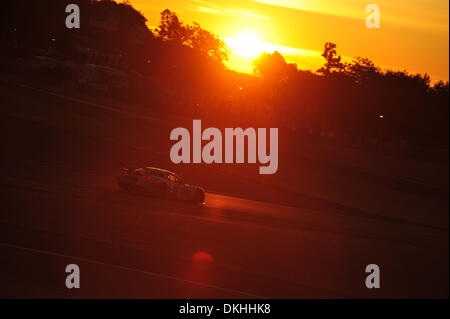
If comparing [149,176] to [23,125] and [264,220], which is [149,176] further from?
[23,125]

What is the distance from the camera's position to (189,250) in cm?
1063

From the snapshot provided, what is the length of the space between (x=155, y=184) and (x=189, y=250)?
6762 mm

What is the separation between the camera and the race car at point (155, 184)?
17.1m

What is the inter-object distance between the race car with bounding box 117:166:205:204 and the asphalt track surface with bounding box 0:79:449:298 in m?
0.35

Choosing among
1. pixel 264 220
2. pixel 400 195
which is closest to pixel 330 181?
pixel 400 195

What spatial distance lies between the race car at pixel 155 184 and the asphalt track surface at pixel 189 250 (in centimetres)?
35

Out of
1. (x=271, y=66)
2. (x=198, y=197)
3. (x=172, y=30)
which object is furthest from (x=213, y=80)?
(x=198, y=197)

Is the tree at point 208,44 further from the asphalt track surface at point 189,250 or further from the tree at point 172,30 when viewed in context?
the asphalt track surface at point 189,250

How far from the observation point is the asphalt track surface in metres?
A: 8.52

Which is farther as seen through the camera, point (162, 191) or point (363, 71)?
point (363, 71)

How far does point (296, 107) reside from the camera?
6128 centimetres

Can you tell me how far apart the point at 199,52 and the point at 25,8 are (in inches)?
1178

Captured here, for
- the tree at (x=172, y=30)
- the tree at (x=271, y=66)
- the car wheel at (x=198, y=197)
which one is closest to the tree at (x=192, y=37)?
the tree at (x=172, y=30)

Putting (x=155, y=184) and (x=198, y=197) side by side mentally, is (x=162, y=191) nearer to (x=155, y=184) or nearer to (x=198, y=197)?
(x=155, y=184)
